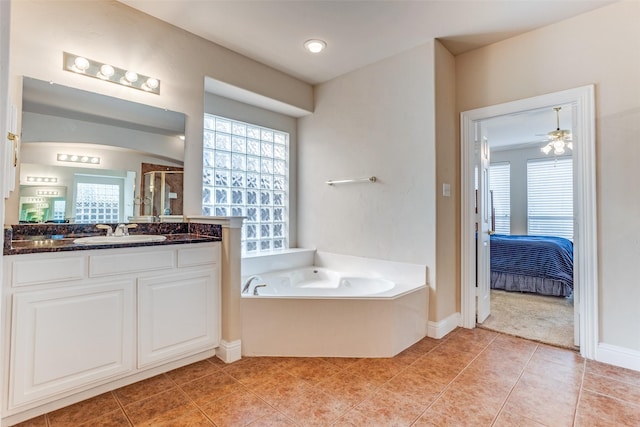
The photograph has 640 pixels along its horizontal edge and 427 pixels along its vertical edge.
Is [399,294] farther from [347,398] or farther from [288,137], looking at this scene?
[288,137]

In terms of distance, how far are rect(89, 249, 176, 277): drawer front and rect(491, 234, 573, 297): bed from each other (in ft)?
13.1

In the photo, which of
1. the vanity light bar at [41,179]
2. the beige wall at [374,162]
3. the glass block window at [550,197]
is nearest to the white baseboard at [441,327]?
the beige wall at [374,162]

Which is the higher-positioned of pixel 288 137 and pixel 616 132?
pixel 288 137

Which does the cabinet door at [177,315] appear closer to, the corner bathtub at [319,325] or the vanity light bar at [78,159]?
the corner bathtub at [319,325]

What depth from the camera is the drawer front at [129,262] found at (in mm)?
1731

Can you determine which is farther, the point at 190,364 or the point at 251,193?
the point at 251,193

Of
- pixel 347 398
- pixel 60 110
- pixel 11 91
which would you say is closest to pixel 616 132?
pixel 347 398

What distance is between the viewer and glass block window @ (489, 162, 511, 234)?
642cm

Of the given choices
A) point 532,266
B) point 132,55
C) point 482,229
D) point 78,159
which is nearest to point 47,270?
point 78,159

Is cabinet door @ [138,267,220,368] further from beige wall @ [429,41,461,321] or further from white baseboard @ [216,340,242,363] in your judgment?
beige wall @ [429,41,461,321]

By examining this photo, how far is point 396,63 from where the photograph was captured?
9.51 ft

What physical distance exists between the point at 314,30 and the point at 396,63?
0.83 m

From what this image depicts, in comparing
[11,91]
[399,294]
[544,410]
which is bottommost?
[544,410]

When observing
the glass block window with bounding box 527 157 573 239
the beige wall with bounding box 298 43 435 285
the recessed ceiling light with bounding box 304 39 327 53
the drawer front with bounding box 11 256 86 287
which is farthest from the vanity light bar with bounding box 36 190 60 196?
the glass block window with bounding box 527 157 573 239
